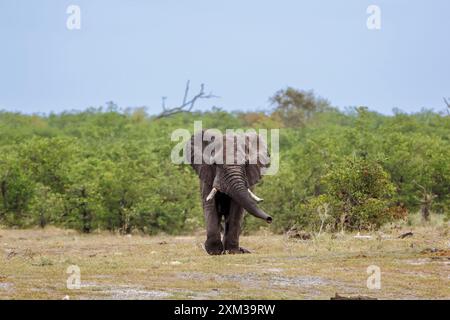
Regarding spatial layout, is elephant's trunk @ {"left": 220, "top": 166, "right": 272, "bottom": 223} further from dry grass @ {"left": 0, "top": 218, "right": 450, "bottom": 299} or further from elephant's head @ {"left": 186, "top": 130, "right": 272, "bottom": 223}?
dry grass @ {"left": 0, "top": 218, "right": 450, "bottom": 299}

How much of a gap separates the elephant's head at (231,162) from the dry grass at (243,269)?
1.07m

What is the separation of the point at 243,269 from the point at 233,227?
9.29 feet

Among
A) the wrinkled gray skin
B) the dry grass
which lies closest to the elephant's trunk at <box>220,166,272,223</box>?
the wrinkled gray skin

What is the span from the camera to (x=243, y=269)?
584 inches

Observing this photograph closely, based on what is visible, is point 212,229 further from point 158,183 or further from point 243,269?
point 158,183

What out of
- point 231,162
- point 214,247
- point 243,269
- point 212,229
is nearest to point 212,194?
point 231,162

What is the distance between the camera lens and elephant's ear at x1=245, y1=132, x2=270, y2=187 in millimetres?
17375

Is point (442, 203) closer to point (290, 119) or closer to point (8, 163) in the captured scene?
point (8, 163)

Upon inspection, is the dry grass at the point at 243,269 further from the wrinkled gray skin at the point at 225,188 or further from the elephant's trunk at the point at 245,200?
the elephant's trunk at the point at 245,200

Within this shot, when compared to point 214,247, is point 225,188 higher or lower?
higher

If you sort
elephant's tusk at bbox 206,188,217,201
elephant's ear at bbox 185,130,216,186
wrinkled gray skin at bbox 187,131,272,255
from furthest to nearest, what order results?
elephant's ear at bbox 185,130,216,186 → elephant's tusk at bbox 206,188,217,201 → wrinkled gray skin at bbox 187,131,272,255

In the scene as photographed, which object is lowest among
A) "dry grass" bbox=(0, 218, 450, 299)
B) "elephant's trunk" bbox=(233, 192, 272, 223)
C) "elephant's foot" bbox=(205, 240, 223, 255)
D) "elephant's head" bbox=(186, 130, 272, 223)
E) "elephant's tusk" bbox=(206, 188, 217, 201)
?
"dry grass" bbox=(0, 218, 450, 299)

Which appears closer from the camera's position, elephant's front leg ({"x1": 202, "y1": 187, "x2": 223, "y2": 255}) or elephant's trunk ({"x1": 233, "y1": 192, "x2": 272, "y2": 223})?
elephant's trunk ({"x1": 233, "y1": 192, "x2": 272, "y2": 223})
